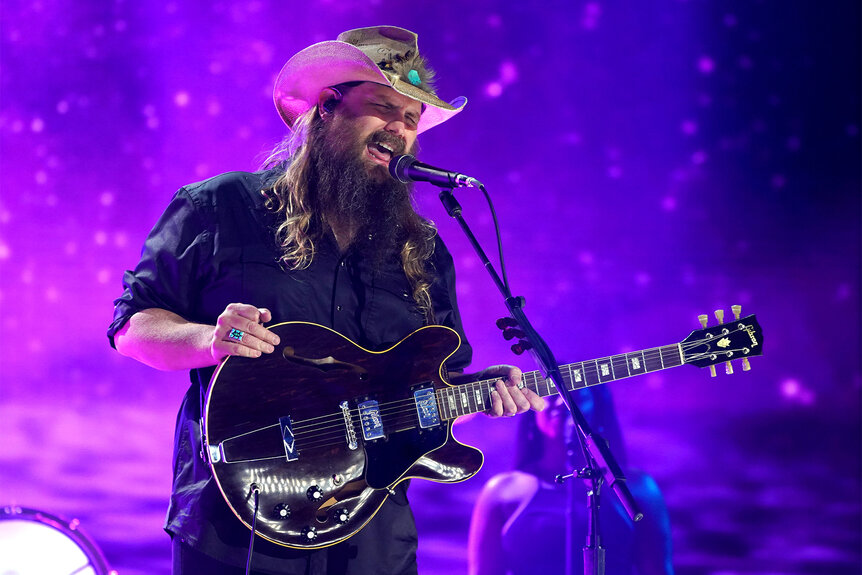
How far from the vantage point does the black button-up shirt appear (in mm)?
1855

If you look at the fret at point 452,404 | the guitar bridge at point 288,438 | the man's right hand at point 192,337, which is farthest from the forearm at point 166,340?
the fret at point 452,404

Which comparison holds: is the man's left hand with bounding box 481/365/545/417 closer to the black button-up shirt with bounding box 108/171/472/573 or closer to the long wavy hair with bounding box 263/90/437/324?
the black button-up shirt with bounding box 108/171/472/573

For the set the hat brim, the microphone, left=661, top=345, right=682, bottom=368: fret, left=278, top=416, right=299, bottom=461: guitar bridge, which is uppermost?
the hat brim

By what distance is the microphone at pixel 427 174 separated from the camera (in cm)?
194

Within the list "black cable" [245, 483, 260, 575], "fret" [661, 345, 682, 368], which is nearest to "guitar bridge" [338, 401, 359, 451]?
"black cable" [245, 483, 260, 575]

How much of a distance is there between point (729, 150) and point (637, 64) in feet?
2.28

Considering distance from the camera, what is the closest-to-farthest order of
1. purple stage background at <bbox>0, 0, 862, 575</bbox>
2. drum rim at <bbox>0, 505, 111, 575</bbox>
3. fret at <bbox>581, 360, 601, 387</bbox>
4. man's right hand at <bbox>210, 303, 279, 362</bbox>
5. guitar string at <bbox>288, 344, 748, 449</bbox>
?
man's right hand at <bbox>210, 303, 279, 362</bbox> → guitar string at <bbox>288, 344, 748, 449</bbox> → fret at <bbox>581, 360, 601, 387</bbox> → drum rim at <bbox>0, 505, 111, 575</bbox> → purple stage background at <bbox>0, 0, 862, 575</bbox>

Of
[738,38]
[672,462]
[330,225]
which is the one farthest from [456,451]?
[738,38]

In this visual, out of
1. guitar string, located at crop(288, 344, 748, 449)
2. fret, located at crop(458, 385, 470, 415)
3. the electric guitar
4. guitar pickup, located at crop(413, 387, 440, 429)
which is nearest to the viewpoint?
the electric guitar

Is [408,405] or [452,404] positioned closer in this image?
[408,405]

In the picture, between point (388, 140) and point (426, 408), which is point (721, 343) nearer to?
point (426, 408)

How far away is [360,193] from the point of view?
2383 millimetres

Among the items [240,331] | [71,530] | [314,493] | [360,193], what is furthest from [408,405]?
[71,530]

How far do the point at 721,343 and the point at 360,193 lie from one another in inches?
50.5
